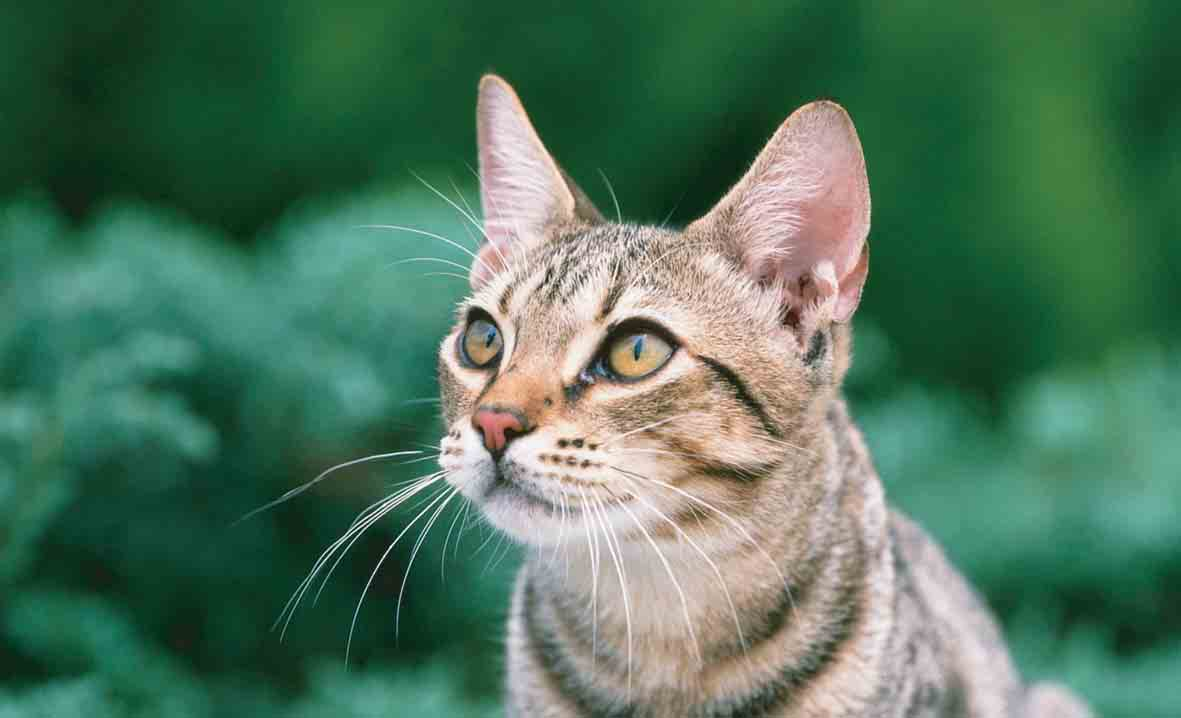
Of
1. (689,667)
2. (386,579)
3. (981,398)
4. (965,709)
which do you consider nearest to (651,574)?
(689,667)

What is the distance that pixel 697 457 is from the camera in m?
1.61

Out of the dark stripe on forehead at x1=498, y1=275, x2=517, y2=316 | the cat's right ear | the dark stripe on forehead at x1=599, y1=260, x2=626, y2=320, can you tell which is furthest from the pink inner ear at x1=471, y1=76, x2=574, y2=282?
the dark stripe on forehead at x1=599, y1=260, x2=626, y2=320

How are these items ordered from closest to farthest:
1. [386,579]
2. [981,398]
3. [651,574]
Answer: [651,574] < [386,579] < [981,398]

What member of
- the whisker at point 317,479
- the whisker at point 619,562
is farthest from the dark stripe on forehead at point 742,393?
the whisker at point 317,479

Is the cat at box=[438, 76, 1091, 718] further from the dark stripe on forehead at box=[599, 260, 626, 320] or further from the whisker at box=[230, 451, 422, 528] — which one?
the whisker at box=[230, 451, 422, 528]

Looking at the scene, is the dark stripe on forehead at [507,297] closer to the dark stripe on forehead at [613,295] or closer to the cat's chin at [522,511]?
the dark stripe on forehead at [613,295]

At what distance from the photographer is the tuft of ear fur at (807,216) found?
1621 mm

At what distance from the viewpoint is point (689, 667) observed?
1.76 meters

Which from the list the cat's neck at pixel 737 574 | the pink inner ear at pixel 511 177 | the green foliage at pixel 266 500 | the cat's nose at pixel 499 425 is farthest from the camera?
the green foliage at pixel 266 500

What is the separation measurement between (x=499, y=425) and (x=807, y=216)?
1.56 ft

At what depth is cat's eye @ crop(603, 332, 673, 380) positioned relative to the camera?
164 centimetres

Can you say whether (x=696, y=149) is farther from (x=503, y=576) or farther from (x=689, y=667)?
(x=689, y=667)

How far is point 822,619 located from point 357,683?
37.9 inches

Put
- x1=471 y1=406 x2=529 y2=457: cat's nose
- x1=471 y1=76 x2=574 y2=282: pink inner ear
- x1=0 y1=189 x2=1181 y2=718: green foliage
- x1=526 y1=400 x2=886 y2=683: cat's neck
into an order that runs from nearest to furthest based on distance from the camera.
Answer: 1. x1=471 y1=406 x2=529 y2=457: cat's nose
2. x1=526 y1=400 x2=886 y2=683: cat's neck
3. x1=471 y1=76 x2=574 y2=282: pink inner ear
4. x1=0 y1=189 x2=1181 y2=718: green foliage
